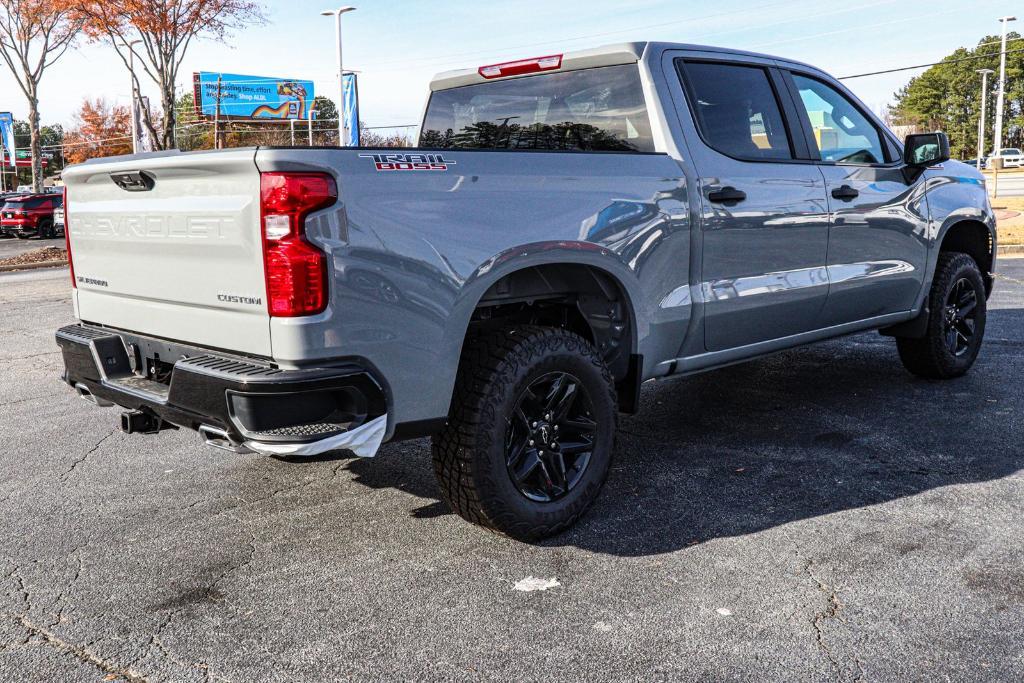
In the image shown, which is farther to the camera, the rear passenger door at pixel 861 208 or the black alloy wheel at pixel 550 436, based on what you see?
the rear passenger door at pixel 861 208

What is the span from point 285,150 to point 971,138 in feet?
351

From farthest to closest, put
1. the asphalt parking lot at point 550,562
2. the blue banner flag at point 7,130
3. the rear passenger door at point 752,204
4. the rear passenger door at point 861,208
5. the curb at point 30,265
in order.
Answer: the blue banner flag at point 7,130 → the curb at point 30,265 → the rear passenger door at point 861,208 → the rear passenger door at point 752,204 → the asphalt parking lot at point 550,562

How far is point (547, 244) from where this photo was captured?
12.1ft

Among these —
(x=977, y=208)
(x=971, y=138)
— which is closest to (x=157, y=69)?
(x=977, y=208)

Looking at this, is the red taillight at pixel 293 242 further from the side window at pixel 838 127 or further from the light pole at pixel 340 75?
the light pole at pixel 340 75

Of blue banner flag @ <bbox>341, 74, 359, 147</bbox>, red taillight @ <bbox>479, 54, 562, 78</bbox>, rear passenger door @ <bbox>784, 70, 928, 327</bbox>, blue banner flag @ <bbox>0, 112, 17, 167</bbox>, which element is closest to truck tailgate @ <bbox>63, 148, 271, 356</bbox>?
red taillight @ <bbox>479, 54, 562, 78</bbox>

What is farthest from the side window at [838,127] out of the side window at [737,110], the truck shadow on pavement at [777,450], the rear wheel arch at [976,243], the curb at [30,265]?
the curb at [30,265]

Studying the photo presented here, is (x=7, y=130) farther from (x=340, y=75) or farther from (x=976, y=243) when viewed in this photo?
(x=976, y=243)

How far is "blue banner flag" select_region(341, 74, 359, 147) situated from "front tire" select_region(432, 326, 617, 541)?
36.3m

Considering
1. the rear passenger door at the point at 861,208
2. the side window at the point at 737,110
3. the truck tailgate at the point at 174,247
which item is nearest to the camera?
the truck tailgate at the point at 174,247

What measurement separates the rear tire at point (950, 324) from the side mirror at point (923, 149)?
0.82m

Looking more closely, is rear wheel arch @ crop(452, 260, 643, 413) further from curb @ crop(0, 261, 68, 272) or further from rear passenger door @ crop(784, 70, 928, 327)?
curb @ crop(0, 261, 68, 272)

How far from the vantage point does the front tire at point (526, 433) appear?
11.6 ft

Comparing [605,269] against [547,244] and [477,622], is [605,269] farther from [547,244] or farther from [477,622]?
[477,622]
